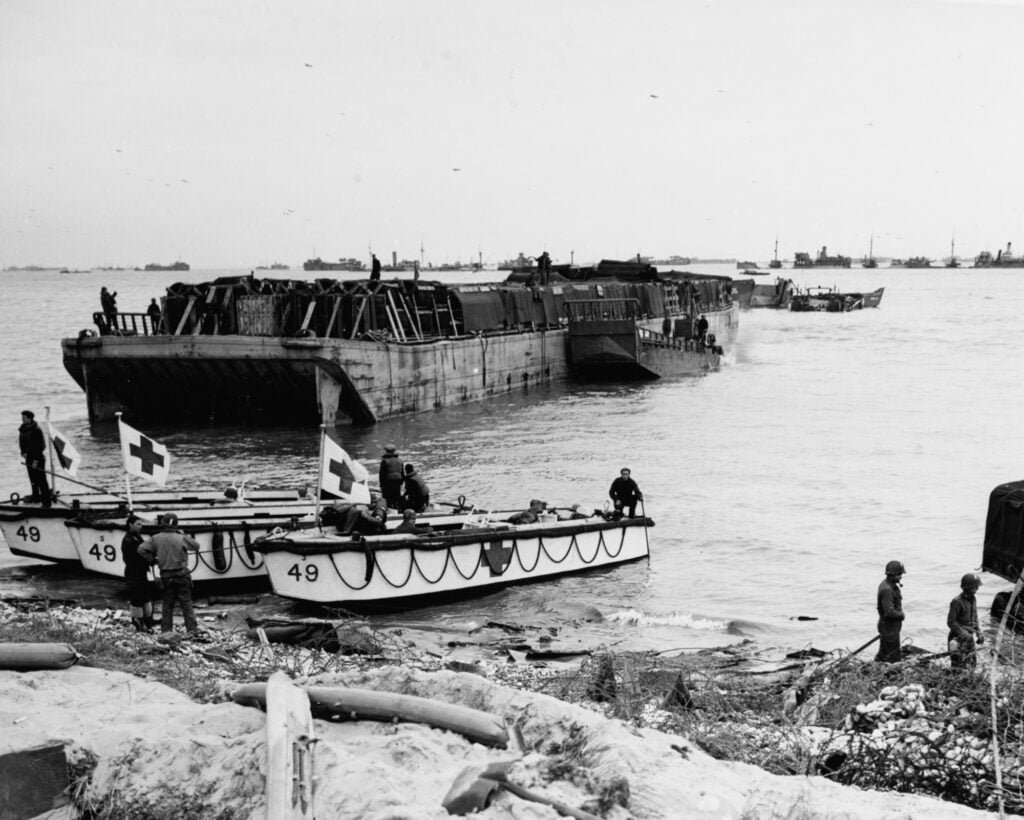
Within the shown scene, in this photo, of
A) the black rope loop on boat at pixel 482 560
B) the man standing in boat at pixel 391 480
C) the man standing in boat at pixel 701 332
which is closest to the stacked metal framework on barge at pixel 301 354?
the man standing in boat at pixel 701 332

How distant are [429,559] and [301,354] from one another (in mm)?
18740

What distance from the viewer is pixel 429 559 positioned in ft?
45.5

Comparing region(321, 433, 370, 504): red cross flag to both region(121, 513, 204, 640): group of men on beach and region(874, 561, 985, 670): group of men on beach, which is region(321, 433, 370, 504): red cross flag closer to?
region(121, 513, 204, 640): group of men on beach

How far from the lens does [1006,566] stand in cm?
1421

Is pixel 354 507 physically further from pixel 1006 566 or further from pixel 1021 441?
pixel 1021 441

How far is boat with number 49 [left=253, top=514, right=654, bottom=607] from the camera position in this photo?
13.1 metres

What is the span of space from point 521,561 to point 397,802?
1062 cm

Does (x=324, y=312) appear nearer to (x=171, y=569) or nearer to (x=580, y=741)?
(x=171, y=569)

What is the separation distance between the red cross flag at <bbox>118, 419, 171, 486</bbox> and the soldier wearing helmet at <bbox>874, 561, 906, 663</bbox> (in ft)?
30.6

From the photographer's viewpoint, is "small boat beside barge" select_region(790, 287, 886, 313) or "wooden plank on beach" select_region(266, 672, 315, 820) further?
"small boat beside barge" select_region(790, 287, 886, 313)

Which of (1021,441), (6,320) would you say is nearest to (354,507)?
(1021,441)

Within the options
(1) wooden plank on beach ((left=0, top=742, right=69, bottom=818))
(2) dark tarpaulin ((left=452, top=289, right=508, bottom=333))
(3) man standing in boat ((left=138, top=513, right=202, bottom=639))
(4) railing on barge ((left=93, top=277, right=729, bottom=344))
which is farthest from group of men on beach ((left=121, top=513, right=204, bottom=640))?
(2) dark tarpaulin ((left=452, top=289, right=508, bottom=333))

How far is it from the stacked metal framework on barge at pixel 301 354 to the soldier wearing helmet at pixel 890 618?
23745 mm

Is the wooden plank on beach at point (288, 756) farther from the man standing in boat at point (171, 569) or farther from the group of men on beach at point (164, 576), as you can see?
the man standing in boat at point (171, 569)
